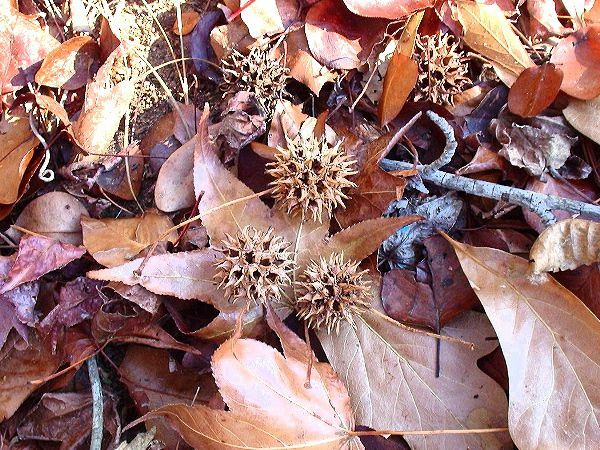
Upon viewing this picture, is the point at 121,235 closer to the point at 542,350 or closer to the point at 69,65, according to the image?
the point at 69,65

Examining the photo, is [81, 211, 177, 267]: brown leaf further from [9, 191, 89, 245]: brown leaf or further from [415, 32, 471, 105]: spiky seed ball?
[415, 32, 471, 105]: spiky seed ball

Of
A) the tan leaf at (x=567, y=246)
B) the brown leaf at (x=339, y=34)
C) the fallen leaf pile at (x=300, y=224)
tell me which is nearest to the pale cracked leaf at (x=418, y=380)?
the fallen leaf pile at (x=300, y=224)

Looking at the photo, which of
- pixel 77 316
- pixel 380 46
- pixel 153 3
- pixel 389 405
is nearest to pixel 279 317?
pixel 389 405

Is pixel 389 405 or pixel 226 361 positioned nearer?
pixel 226 361

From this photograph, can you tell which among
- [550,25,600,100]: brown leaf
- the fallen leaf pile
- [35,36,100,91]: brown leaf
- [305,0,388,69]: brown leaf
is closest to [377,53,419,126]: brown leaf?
the fallen leaf pile

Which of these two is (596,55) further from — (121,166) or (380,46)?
(121,166)

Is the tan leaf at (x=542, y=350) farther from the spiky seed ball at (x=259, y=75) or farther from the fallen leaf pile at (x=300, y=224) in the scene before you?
the spiky seed ball at (x=259, y=75)

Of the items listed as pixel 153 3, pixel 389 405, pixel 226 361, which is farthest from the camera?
pixel 153 3

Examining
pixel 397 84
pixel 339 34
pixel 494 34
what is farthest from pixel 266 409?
pixel 494 34
